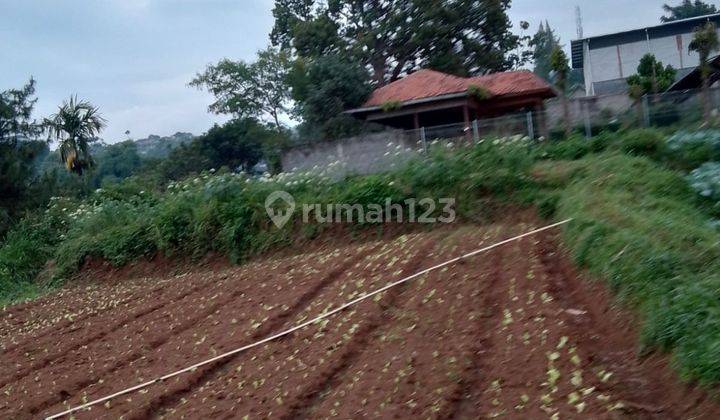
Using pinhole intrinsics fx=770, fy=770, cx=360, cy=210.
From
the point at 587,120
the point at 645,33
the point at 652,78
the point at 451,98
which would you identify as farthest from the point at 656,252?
the point at 645,33

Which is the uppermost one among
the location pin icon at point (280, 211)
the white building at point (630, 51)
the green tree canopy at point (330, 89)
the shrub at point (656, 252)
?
the white building at point (630, 51)

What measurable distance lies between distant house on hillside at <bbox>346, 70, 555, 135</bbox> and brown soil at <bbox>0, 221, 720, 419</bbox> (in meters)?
11.2

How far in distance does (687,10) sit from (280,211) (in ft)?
194

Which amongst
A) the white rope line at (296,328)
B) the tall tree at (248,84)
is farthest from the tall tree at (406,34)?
the white rope line at (296,328)

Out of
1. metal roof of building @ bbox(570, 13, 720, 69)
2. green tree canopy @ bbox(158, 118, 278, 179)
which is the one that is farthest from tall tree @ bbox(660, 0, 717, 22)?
green tree canopy @ bbox(158, 118, 278, 179)

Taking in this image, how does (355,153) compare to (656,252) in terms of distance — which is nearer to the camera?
(656,252)

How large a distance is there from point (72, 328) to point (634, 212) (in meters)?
6.72

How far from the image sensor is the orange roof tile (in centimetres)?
2172

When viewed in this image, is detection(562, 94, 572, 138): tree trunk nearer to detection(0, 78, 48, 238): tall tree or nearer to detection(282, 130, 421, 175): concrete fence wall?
detection(282, 130, 421, 175): concrete fence wall

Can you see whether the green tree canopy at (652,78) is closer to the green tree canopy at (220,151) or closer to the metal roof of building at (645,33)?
the metal roof of building at (645,33)

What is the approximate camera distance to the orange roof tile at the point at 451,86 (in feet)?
71.3

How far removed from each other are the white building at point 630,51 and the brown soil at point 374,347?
32324 millimetres

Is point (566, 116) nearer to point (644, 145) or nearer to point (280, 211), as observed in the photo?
point (644, 145)

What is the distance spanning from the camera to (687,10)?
62.5 metres
